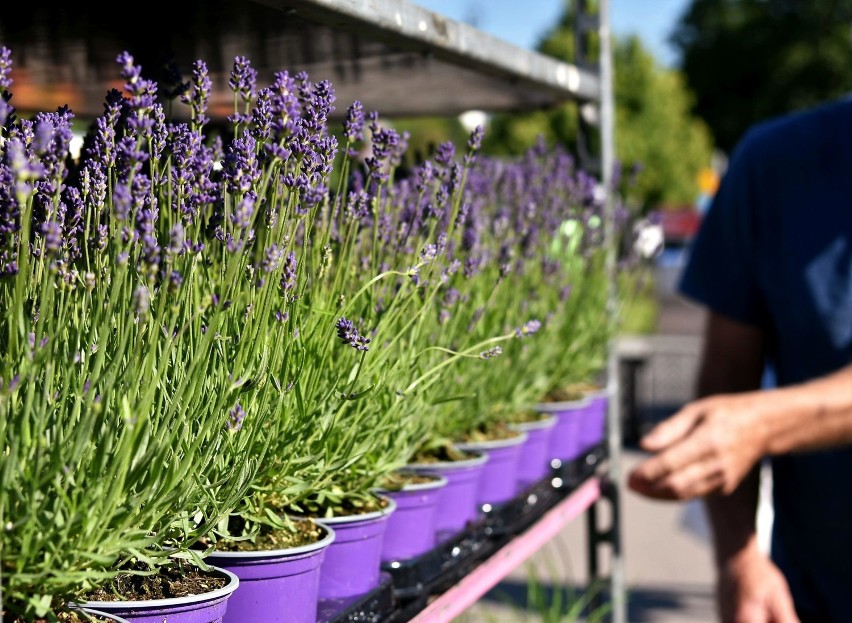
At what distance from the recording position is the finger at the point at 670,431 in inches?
62.5

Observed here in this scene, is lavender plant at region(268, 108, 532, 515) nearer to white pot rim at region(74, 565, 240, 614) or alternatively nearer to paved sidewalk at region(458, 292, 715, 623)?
white pot rim at region(74, 565, 240, 614)

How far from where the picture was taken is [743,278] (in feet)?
8.59

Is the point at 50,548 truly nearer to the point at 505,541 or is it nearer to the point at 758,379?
the point at 505,541

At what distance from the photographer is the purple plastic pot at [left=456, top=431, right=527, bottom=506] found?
2.07 metres

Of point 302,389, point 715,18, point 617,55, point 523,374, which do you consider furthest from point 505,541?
point 715,18

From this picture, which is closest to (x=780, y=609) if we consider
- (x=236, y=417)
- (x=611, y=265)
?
(x=611, y=265)

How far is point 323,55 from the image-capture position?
5.62 feet

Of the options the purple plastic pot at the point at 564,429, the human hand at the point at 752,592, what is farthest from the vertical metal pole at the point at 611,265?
the human hand at the point at 752,592

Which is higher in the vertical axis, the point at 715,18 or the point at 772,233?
the point at 715,18

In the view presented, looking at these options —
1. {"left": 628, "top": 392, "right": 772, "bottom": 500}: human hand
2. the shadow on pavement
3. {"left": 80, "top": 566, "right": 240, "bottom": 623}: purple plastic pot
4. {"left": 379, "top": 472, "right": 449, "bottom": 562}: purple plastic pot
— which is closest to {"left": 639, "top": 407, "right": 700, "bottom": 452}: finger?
{"left": 628, "top": 392, "right": 772, "bottom": 500}: human hand

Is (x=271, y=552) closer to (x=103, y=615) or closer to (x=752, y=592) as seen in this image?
(x=103, y=615)

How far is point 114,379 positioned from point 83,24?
1.97ft

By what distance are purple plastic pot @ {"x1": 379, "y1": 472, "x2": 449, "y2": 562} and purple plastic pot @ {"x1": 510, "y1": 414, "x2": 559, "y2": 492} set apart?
1.82 feet

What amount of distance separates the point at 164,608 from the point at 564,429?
1604 millimetres
